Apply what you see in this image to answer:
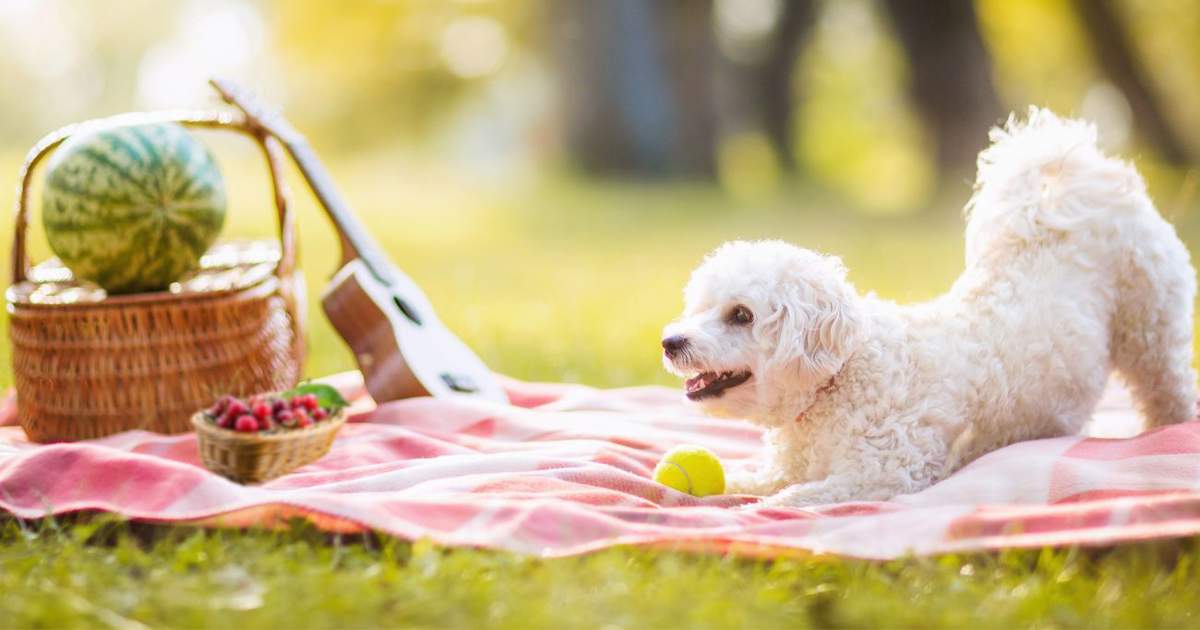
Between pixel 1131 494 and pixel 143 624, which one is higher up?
pixel 1131 494

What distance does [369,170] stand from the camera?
18.4 metres

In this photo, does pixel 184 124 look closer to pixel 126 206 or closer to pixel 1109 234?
pixel 126 206

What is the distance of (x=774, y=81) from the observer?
70.4 feet

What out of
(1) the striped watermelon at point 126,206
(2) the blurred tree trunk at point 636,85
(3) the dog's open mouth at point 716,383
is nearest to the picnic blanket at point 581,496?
(3) the dog's open mouth at point 716,383

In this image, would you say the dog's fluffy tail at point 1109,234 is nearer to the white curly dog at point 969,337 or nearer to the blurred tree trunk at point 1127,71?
the white curly dog at point 969,337

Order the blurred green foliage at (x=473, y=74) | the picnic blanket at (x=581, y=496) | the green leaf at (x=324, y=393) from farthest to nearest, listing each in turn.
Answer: the blurred green foliage at (x=473, y=74)
the green leaf at (x=324, y=393)
the picnic blanket at (x=581, y=496)

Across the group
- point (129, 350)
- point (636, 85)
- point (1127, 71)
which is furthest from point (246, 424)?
point (1127, 71)

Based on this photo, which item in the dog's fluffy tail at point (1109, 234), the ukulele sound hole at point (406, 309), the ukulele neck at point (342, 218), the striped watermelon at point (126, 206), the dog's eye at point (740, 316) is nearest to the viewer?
the dog's eye at point (740, 316)

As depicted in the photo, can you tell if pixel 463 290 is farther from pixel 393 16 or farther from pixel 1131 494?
pixel 393 16

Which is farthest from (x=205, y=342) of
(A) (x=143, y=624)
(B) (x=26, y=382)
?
(A) (x=143, y=624)

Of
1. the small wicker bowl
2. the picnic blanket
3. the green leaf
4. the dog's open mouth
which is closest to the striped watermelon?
the picnic blanket

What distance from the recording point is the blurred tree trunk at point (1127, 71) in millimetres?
15211

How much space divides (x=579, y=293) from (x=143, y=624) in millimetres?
5755

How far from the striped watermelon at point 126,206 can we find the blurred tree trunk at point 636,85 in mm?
10584
